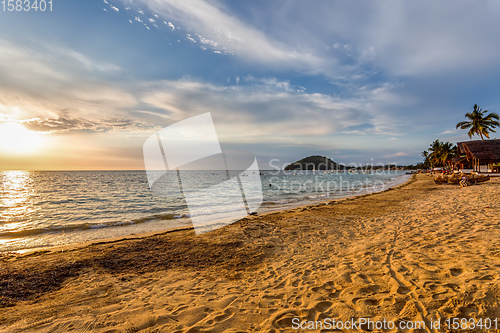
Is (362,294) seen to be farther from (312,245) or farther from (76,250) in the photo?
(76,250)

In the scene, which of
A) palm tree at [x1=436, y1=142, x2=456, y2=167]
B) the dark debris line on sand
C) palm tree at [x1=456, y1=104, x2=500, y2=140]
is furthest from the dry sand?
palm tree at [x1=436, y1=142, x2=456, y2=167]

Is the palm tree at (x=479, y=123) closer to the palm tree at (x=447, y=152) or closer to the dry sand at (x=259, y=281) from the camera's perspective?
the palm tree at (x=447, y=152)

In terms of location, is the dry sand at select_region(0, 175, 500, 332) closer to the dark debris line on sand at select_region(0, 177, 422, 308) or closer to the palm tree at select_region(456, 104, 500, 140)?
the dark debris line on sand at select_region(0, 177, 422, 308)

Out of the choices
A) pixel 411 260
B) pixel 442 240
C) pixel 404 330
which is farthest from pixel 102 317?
pixel 442 240

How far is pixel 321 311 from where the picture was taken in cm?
362
